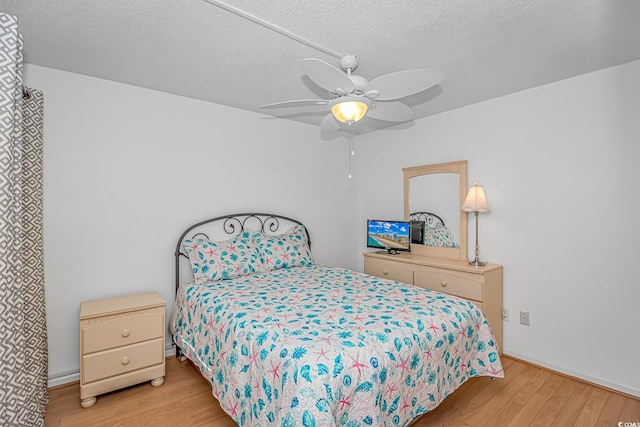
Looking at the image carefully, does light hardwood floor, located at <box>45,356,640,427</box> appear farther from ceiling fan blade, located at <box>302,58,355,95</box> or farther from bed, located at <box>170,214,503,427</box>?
ceiling fan blade, located at <box>302,58,355,95</box>

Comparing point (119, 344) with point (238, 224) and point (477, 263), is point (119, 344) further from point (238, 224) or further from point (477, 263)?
point (477, 263)

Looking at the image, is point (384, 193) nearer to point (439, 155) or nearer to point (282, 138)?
point (439, 155)

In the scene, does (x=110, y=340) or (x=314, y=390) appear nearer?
(x=314, y=390)

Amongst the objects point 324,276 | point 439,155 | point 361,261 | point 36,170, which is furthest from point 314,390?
point 361,261

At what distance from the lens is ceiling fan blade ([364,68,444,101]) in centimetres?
169

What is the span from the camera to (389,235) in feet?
12.8

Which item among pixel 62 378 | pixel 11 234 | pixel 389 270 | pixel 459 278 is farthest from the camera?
pixel 389 270

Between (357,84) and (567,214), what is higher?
(357,84)

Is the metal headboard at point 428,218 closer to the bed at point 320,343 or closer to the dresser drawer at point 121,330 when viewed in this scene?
the bed at point 320,343

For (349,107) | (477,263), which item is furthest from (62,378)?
(477,263)

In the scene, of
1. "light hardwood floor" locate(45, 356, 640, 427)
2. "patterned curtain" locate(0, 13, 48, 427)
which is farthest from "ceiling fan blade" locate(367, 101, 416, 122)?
"light hardwood floor" locate(45, 356, 640, 427)

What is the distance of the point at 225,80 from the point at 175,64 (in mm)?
412

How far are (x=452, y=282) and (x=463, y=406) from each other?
1.12m

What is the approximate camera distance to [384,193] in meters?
4.21
